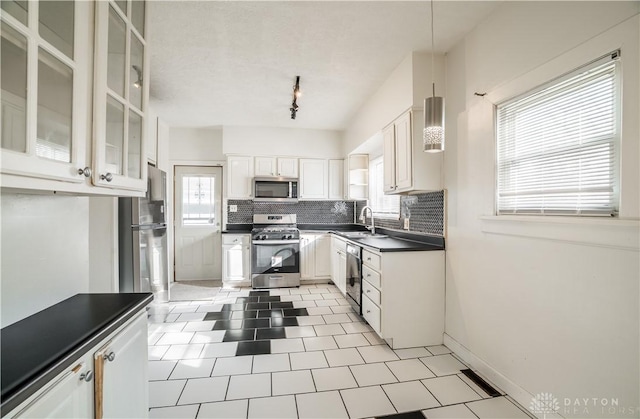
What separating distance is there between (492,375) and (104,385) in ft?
7.57

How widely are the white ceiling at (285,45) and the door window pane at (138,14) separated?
0.58 feet

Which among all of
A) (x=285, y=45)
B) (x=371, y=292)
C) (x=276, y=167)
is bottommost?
(x=371, y=292)

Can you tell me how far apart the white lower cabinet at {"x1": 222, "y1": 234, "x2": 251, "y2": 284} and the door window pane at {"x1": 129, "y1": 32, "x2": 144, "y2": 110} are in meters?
3.24

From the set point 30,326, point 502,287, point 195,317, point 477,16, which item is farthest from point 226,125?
point 502,287

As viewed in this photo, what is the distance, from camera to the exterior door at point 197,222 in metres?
4.81

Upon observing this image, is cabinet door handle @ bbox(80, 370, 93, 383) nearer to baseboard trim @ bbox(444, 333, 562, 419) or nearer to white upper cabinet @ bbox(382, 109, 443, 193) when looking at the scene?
baseboard trim @ bbox(444, 333, 562, 419)

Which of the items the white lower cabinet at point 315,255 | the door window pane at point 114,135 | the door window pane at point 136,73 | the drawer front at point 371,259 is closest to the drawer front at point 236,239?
the white lower cabinet at point 315,255

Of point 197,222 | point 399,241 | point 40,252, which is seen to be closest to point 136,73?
point 40,252

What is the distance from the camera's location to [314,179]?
192 inches

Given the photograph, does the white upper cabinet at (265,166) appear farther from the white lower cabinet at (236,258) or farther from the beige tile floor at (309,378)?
the beige tile floor at (309,378)

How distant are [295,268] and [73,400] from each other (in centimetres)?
362

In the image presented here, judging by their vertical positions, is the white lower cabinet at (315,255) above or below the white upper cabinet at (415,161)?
below

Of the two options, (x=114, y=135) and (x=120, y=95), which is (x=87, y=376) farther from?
(x=120, y=95)

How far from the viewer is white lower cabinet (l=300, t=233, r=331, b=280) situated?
15.0 ft
